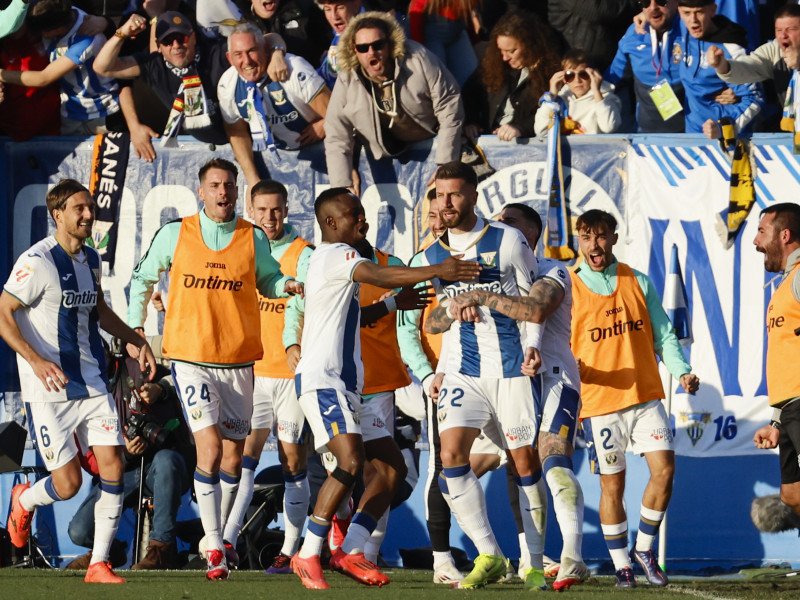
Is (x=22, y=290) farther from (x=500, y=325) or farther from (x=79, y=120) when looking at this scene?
(x=79, y=120)

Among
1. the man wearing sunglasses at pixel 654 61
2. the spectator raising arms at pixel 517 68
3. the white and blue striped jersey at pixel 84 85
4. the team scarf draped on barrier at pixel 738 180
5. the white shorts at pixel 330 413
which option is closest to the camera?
the white shorts at pixel 330 413

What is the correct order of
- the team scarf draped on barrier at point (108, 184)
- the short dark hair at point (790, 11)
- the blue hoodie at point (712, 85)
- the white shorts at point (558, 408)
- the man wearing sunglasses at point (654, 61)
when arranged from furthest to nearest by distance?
1. the team scarf draped on barrier at point (108, 184)
2. the man wearing sunglasses at point (654, 61)
3. the blue hoodie at point (712, 85)
4. the short dark hair at point (790, 11)
5. the white shorts at point (558, 408)

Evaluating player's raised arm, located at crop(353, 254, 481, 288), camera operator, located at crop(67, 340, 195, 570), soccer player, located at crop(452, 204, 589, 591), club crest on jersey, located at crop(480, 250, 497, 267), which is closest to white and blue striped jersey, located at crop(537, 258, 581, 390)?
soccer player, located at crop(452, 204, 589, 591)

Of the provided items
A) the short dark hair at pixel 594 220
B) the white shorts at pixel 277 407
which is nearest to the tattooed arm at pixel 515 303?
the short dark hair at pixel 594 220

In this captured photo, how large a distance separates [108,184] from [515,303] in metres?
5.32

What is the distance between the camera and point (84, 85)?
11992 millimetres

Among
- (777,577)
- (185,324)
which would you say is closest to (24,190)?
(185,324)

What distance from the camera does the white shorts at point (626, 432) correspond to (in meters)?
8.90

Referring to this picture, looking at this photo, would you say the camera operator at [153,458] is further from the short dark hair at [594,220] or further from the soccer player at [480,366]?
the short dark hair at [594,220]

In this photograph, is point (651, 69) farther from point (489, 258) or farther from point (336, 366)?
point (336, 366)

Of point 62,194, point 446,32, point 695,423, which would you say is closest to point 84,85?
point 446,32

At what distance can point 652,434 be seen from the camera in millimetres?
8875

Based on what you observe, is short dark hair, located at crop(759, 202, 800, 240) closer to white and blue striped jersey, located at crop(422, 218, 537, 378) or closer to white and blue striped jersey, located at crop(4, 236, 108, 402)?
white and blue striped jersey, located at crop(422, 218, 537, 378)

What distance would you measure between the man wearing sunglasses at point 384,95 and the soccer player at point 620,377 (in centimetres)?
221
